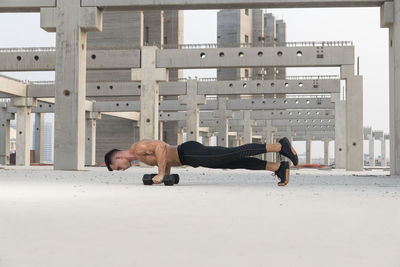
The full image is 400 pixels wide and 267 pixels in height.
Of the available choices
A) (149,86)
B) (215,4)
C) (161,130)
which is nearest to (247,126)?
(161,130)

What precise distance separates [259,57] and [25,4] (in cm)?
1180

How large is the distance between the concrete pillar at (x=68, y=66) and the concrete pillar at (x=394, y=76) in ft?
33.1

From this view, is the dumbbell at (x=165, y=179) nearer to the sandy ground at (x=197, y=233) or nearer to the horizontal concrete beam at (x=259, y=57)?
the sandy ground at (x=197, y=233)

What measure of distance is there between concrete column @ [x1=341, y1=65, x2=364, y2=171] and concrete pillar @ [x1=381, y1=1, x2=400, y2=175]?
25.0ft

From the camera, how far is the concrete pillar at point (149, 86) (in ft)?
81.0

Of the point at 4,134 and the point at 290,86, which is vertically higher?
the point at 290,86

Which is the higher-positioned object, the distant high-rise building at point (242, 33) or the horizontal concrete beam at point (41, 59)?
the distant high-rise building at point (242, 33)

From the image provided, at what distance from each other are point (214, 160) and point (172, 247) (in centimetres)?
517

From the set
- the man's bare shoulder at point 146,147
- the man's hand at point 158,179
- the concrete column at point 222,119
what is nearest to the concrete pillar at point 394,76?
the man's hand at point 158,179

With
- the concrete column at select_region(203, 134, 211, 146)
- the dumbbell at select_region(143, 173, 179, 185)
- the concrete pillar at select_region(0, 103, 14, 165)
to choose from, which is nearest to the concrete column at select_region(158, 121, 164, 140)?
the concrete column at select_region(203, 134, 211, 146)

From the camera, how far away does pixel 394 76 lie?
15000mm

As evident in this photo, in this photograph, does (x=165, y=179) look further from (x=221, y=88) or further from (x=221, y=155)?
(x=221, y=88)

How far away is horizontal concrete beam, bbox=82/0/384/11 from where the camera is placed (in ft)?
53.9

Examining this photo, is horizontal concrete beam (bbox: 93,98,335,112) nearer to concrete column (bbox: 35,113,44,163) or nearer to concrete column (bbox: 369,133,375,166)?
concrete column (bbox: 35,113,44,163)
